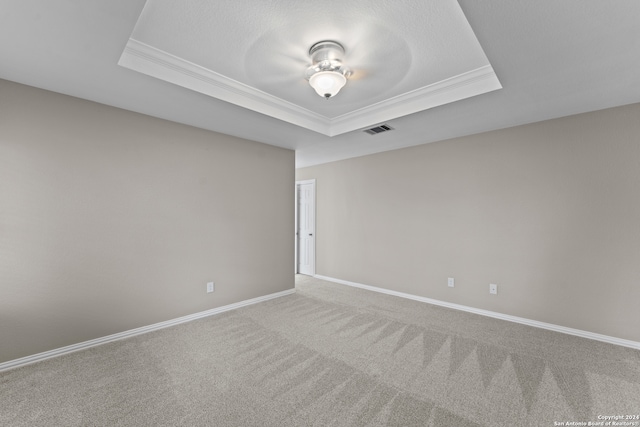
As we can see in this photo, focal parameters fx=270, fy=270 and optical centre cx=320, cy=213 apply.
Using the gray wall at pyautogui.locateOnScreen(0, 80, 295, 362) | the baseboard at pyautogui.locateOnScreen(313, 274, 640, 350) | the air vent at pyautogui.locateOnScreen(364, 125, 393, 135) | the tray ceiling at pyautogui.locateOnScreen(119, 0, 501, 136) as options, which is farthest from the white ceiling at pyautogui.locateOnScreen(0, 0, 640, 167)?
the baseboard at pyautogui.locateOnScreen(313, 274, 640, 350)

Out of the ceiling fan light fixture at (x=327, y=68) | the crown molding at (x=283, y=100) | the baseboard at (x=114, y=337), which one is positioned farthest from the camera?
the baseboard at (x=114, y=337)

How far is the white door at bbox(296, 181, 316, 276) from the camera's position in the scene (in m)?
5.96

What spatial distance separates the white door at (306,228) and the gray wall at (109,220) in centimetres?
192

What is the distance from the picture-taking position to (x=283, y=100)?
3.11 meters

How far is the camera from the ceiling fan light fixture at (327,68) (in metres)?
2.12

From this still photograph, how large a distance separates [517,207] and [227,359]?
378cm

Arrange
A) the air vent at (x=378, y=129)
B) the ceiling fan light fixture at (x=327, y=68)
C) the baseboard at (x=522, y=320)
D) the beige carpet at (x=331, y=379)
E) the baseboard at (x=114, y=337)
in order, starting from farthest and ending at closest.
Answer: the air vent at (x=378, y=129) < the baseboard at (x=522, y=320) < the baseboard at (x=114, y=337) < the ceiling fan light fixture at (x=327, y=68) < the beige carpet at (x=331, y=379)

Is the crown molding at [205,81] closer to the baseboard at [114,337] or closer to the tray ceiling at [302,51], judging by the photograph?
the tray ceiling at [302,51]

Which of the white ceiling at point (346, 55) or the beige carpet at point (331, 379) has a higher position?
the white ceiling at point (346, 55)

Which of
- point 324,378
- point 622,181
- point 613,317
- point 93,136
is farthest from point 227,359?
point 622,181

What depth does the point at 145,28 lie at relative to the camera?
76.2 inches

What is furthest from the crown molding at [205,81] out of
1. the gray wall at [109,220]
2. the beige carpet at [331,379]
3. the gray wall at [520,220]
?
the beige carpet at [331,379]

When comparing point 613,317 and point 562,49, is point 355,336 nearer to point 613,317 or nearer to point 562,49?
point 613,317

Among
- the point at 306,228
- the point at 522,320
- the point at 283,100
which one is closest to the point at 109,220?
the point at 283,100
